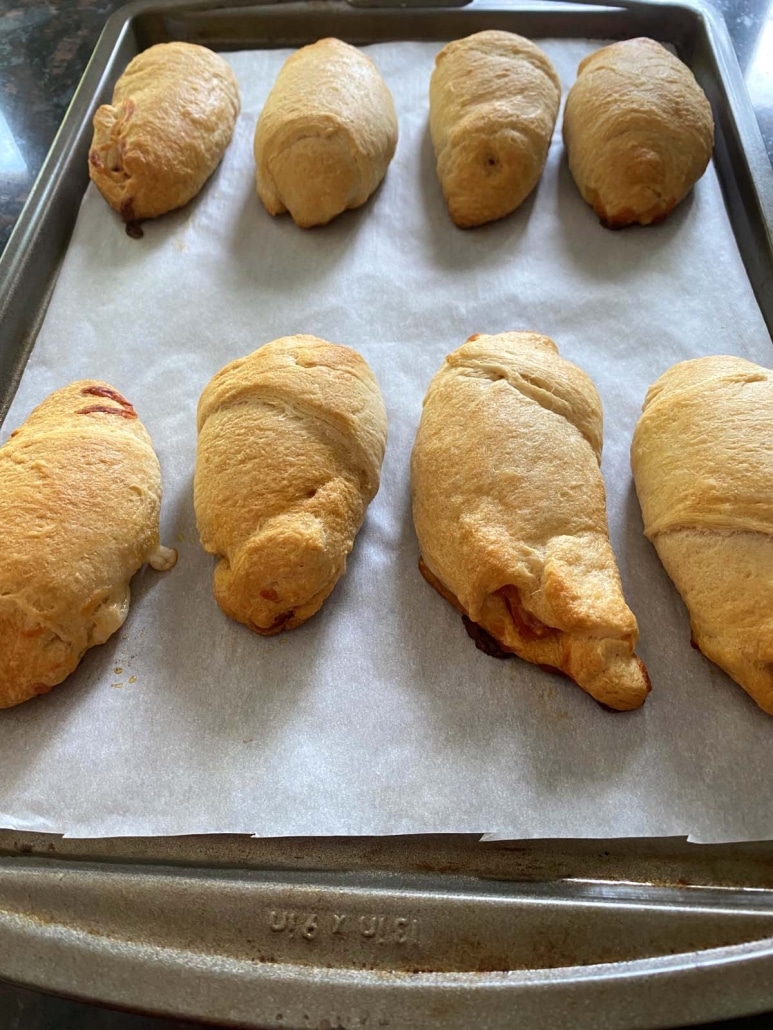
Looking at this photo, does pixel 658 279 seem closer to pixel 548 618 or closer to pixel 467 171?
pixel 467 171

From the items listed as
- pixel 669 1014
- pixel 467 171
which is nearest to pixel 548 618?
pixel 669 1014

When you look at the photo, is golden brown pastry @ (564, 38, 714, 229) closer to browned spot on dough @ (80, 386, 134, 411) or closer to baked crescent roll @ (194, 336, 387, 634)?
baked crescent roll @ (194, 336, 387, 634)

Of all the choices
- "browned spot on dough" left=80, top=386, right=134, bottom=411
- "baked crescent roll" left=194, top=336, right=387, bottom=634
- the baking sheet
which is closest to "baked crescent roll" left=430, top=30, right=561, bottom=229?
the baking sheet

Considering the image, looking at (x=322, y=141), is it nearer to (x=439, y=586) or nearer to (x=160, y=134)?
(x=160, y=134)

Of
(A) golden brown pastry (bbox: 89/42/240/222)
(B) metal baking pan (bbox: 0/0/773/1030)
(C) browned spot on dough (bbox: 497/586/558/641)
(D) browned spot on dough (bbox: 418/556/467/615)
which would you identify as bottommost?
(B) metal baking pan (bbox: 0/0/773/1030)

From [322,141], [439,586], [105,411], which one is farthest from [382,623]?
[322,141]
